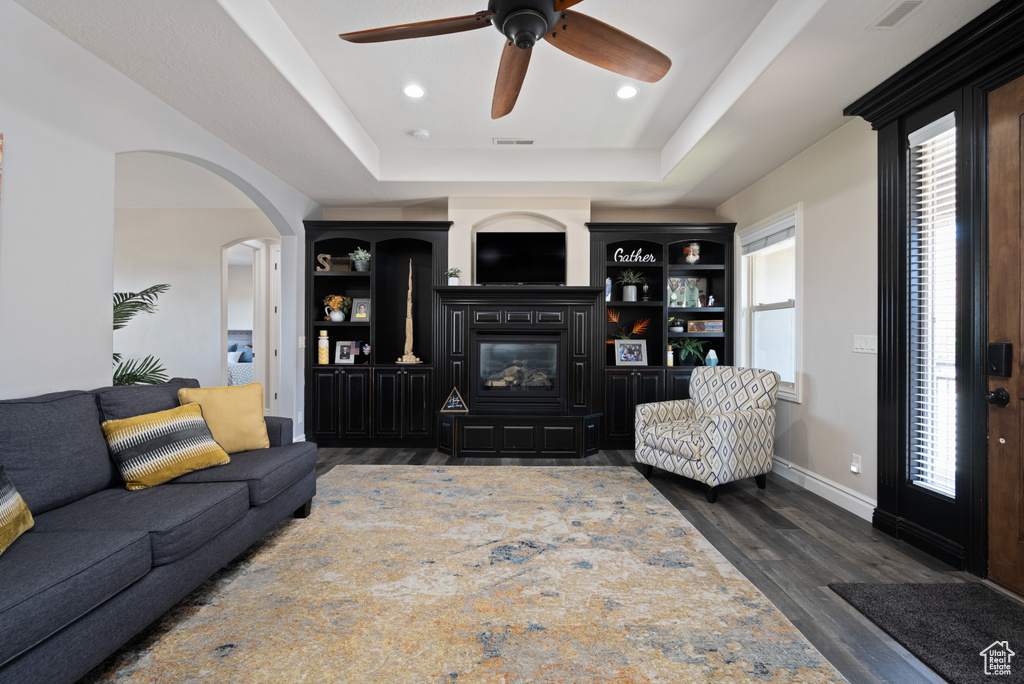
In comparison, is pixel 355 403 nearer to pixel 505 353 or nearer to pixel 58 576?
pixel 505 353

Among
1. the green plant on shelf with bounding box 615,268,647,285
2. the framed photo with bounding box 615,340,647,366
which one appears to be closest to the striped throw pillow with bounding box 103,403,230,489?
the framed photo with bounding box 615,340,647,366

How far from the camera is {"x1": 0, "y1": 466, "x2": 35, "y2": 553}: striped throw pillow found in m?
1.36

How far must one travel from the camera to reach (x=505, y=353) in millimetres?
4785

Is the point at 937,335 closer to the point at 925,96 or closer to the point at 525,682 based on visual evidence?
the point at 925,96

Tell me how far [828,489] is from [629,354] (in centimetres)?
219

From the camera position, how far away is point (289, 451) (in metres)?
2.57

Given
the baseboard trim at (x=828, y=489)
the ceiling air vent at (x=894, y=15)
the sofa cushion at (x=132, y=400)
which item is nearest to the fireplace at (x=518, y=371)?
the baseboard trim at (x=828, y=489)

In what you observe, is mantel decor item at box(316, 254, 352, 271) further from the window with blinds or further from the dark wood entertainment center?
the window with blinds

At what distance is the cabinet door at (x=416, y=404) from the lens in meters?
4.80

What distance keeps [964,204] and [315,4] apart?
3338mm

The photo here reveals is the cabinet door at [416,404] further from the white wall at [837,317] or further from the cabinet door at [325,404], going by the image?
the white wall at [837,317]

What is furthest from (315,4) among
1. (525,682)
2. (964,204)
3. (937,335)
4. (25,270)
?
(937,335)

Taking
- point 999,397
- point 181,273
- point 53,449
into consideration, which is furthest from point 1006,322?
point 181,273

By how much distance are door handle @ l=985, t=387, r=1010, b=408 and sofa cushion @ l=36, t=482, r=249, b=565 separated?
341 centimetres
